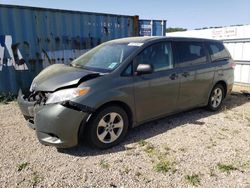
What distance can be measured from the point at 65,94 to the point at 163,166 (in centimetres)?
164

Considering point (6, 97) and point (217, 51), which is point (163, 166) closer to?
point (217, 51)

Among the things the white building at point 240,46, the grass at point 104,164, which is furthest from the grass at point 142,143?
the white building at point 240,46

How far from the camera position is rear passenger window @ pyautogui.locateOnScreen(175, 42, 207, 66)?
4.48m

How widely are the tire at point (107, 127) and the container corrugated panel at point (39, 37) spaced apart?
3328mm

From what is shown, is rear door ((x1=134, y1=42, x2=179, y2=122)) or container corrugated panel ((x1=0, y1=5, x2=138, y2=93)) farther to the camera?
container corrugated panel ((x1=0, y1=5, x2=138, y2=93))

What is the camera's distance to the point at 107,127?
3539 mm

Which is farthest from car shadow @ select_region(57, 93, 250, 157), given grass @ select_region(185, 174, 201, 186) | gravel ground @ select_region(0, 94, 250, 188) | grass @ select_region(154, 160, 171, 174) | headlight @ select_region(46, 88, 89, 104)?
grass @ select_region(185, 174, 201, 186)

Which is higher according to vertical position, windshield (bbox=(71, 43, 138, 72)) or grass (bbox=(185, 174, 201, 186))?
windshield (bbox=(71, 43, 138, 72))

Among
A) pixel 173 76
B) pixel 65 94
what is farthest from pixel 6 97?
pixel 173 76

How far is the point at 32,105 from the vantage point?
343 centimetres

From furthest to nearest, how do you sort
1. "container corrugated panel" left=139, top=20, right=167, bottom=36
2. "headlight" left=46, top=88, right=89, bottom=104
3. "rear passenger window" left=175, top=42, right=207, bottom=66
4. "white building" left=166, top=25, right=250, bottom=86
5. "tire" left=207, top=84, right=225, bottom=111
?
"white building" left=166, top=25, right=250, bottom=86, "container corrugated panel" left=139, top=20, right=167, bottom=36, "tire" left=207, top=84, right=225, bottom=111, "rear passenger window" left=175, top=42, right=207, bottom=66, "headlight" left=46, top=88, right=89, bottom=104

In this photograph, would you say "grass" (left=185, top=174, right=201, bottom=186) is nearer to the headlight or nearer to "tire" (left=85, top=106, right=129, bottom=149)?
"tire" (left=85, top=106, right=129, bottom=149)

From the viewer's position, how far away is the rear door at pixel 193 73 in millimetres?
4496

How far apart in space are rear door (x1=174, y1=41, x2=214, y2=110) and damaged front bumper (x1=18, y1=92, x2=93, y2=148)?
6.92 feet
